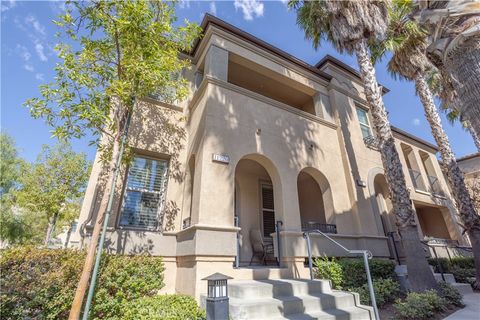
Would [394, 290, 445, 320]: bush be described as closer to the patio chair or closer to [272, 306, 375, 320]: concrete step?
[272, 306, 375, 320]: concrete step

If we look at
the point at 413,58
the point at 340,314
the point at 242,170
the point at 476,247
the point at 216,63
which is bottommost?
the point at 340,314

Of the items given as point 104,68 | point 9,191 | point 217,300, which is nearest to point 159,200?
point 104,68

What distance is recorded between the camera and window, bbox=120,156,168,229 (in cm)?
716

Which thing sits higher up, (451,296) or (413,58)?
(413,58)

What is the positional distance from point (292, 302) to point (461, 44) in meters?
5.33

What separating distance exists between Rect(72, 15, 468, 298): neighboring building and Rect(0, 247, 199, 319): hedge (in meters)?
0.87

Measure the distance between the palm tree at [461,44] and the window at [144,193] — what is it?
7494 mm

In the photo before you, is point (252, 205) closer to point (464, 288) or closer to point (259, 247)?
point (259, 247)

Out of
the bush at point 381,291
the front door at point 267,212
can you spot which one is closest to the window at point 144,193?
the front door at point 267,212

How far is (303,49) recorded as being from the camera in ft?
Answer: 38.2

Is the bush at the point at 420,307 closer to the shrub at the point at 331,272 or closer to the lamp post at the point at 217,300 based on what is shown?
the shrub at the point at 331,272

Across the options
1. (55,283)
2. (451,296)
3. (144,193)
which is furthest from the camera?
(144,193)

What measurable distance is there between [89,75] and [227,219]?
195 inches

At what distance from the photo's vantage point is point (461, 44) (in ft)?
10.6
